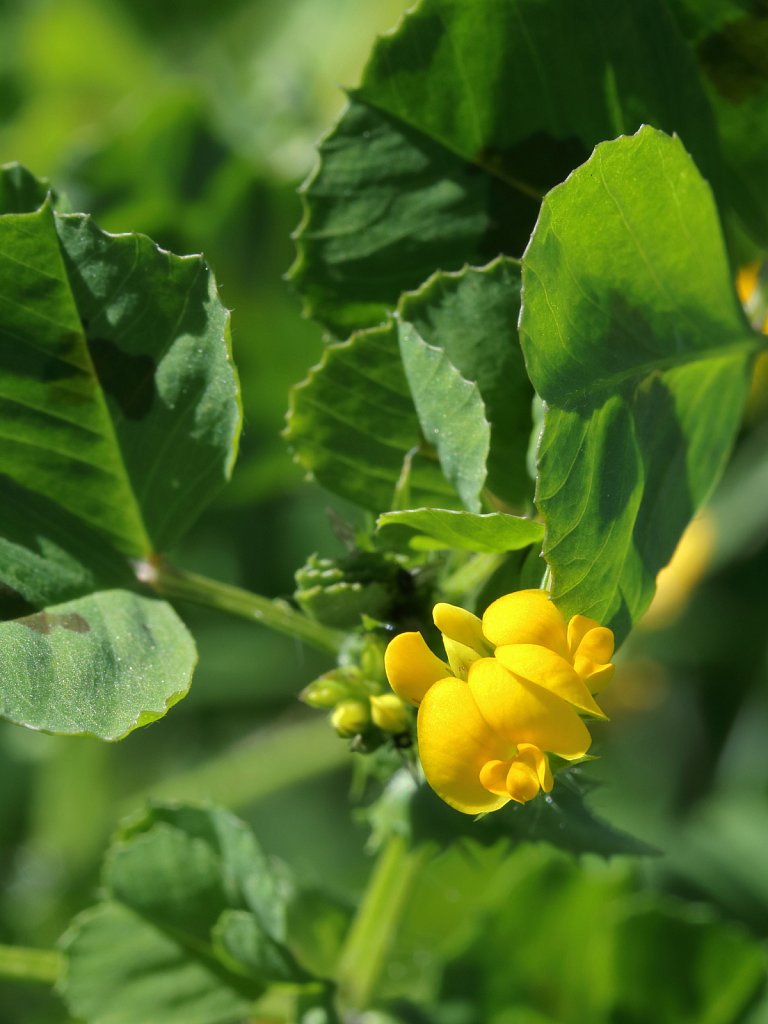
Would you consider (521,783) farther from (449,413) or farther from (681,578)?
(681,578)

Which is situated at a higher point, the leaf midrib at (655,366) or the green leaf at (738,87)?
the green leaf at (738,87)

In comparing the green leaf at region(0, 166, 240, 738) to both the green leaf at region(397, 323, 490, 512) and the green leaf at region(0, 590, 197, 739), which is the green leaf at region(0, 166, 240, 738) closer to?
the green leaf at region(0, 590, 197, 739)

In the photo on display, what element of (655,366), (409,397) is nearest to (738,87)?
(655,366)

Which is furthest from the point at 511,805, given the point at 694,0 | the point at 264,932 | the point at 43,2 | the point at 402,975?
the point at 43,2

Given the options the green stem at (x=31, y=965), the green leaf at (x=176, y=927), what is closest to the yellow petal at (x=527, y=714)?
the green leaf at (x=176, y=927)

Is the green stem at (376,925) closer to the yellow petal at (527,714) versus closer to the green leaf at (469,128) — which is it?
the yellow petal at (527,714)

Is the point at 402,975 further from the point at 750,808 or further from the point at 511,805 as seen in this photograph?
the point at 750,808
